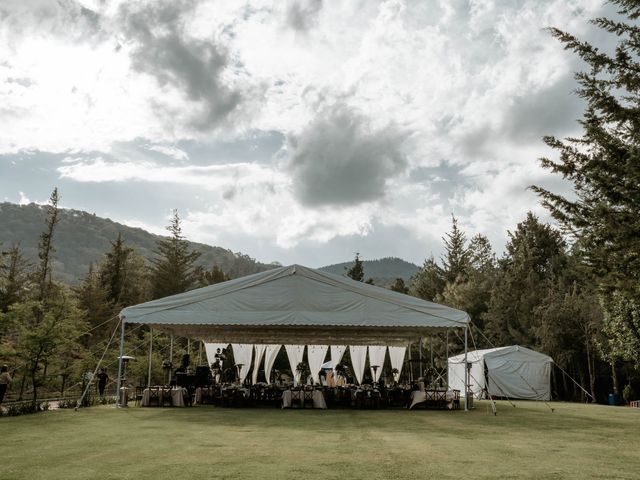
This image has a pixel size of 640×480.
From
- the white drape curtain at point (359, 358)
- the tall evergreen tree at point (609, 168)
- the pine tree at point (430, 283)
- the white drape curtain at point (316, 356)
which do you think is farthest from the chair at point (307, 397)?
the pine tree at point (430, 283)

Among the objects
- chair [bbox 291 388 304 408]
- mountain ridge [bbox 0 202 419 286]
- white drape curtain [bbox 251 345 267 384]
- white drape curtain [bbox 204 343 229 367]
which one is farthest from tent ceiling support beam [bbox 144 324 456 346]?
mountain ridge [bbox 0 202 419 286]

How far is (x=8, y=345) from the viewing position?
43.4 feet

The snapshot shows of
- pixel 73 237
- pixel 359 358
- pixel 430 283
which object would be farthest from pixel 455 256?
pixel 73 237

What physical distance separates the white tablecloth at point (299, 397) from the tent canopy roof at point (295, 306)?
1.68 meters

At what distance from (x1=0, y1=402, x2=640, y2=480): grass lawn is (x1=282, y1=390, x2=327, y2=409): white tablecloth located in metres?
2.37

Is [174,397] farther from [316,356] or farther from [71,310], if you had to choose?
[316,356]

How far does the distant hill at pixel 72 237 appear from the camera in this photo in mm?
126500

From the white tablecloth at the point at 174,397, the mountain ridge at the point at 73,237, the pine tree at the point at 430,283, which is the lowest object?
the white tablecloth at the point at 174,397

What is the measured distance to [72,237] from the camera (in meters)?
135

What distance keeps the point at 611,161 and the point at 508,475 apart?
651 centimetres

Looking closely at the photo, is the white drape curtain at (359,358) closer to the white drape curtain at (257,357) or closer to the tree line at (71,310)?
the white drape curtain at (257,357)

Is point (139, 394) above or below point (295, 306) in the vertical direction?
below

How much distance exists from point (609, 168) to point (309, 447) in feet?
22.4

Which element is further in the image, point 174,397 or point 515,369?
point 515,369
